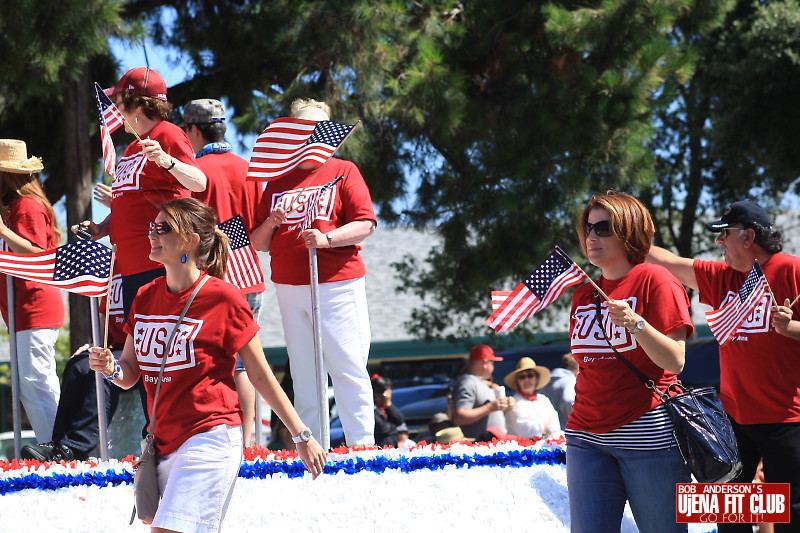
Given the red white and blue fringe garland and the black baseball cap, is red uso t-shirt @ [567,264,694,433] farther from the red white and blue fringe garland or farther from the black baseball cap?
the red white and blue fringe garland

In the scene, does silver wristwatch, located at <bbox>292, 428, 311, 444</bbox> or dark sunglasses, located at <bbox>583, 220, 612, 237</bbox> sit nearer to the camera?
silver wristwatch, located at <bbox>292, 428, 311, 444</bbox>

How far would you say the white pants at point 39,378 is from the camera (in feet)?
20.2

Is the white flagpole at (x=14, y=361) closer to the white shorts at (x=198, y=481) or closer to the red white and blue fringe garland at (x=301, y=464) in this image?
the red white and blue fringe garland at (x=301, y=464)

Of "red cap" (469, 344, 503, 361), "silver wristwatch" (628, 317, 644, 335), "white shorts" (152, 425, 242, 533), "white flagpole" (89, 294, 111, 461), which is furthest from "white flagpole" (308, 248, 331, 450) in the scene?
"red cap" (469, 344, 503, 361)

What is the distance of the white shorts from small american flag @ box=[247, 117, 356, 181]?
7.80 feet

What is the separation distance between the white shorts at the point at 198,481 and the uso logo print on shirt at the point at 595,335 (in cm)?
135

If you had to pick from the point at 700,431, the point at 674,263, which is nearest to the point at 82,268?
the point at 674,263

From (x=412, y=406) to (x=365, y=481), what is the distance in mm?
10225

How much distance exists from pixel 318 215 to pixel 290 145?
43 cm

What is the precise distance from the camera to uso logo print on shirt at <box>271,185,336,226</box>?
581cm

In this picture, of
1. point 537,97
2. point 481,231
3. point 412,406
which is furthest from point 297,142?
point 412,406

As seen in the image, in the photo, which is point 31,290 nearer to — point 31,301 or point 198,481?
point 31,301

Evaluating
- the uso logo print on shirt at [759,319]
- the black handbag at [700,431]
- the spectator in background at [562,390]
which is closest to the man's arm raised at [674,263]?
the uso logo print on shirt at [759,319]

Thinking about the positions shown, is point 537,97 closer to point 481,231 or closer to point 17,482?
point 481,231
